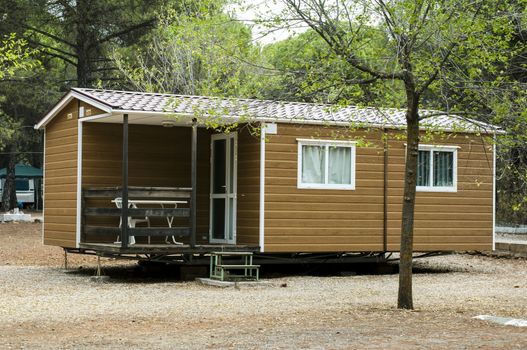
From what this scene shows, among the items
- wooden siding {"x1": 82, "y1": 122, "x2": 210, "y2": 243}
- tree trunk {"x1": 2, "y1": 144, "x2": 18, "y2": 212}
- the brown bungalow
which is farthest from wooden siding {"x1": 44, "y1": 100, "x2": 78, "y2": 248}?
tree trunk {"x1": 2, "y1": 144, "x2": 18, "y2": 212}

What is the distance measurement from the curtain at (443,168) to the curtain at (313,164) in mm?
2365

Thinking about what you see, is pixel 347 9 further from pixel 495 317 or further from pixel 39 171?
pixel 39 171

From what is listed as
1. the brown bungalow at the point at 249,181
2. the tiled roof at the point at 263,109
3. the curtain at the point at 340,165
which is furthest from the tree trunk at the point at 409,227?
the curtain at the point at 340,165

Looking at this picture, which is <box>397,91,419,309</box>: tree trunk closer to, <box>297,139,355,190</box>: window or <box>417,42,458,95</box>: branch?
<box>417,42,458,95</box>: branch

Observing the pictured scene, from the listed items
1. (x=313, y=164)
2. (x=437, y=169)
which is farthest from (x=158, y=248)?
(x=437, y=169)

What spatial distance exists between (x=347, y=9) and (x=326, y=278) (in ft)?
19.8

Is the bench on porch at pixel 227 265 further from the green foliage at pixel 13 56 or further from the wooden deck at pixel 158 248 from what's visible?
the green foliage at pixel 13 56

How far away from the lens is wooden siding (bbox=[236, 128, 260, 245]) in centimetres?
1515

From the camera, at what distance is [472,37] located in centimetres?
983

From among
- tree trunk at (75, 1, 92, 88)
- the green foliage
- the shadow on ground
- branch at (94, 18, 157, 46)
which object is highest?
branch at (94, 18, 157, 46)

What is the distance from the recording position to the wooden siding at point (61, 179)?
15.5m

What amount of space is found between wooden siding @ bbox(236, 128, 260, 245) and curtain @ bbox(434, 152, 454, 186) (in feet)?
11.7

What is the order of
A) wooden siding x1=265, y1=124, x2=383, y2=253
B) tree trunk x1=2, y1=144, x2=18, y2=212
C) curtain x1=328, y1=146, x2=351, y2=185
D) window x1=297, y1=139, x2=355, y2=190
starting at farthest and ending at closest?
tree trunk x1=2, y1=144, x2=18, y2=212 < curtain x1=328, y1=146, x2=351, y2=185 < window x1=297, y1=139, x2=355, y2=190 < wooden siding x1=265, y1=124, x2=383, y2=253

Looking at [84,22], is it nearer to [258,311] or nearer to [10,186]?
[10,186]
